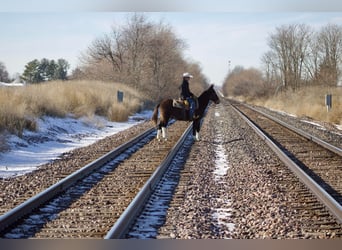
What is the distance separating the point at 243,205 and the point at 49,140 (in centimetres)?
791

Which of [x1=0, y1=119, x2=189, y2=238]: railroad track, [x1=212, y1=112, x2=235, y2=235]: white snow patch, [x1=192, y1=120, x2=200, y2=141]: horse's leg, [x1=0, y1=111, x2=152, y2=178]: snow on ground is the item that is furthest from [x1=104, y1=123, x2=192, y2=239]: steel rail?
[x1=192, y1=120, x2=200, y2=141]: horse's leg

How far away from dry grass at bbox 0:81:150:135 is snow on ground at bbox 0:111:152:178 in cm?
36

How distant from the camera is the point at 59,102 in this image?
51.7 feet

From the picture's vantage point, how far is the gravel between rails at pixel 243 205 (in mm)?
4296

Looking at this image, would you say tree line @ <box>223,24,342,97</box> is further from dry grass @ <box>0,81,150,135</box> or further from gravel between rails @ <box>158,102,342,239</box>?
dry grass @ <box>0,81,150,135</box>

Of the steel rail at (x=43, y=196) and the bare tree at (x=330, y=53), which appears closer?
the steel rail at (x=43, y=196)

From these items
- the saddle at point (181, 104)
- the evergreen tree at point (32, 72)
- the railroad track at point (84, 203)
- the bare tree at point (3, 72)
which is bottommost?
the railroad track at point (84, 203)

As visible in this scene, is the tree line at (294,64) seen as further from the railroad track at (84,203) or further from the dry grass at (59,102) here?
the dry grass at (59,102)

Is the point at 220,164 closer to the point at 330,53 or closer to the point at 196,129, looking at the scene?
the point at 330,53

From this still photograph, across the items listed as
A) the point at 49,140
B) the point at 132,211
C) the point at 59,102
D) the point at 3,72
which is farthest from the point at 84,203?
the point at 59,102

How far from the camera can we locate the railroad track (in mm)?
4398

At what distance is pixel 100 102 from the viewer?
1745 cm

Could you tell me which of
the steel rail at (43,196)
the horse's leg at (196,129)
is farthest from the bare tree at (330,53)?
the horse's leg at (196,129)

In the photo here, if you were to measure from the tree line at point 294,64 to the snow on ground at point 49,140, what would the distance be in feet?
13.9
